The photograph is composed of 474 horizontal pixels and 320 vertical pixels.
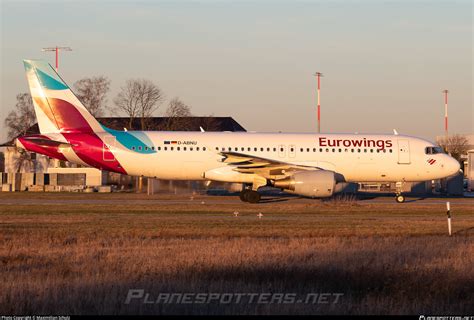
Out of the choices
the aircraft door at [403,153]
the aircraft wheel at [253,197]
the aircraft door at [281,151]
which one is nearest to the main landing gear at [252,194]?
the aircraft wheel at [253,197]

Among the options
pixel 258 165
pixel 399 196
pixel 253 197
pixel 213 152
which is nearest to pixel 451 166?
pixel 399 196

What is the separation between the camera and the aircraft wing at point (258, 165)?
3738 cm

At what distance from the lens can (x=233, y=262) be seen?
1511 cm

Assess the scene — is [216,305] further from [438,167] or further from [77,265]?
[438,167]

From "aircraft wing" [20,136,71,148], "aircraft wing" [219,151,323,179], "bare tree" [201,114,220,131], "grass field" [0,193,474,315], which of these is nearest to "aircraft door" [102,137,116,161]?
"aircraft wing" [20,136,71,148]

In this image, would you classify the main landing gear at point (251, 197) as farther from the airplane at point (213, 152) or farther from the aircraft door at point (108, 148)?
the aircraft door at point (108, 148)

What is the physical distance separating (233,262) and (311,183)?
2146cm

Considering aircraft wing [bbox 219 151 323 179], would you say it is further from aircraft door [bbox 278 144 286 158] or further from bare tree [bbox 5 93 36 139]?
bare tree [bbox 5 93 36 139]

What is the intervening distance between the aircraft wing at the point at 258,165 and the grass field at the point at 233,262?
922cm

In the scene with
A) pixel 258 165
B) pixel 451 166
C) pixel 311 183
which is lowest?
pixel 311 183

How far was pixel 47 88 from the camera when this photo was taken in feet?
125

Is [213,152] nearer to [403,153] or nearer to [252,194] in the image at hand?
[252,194]

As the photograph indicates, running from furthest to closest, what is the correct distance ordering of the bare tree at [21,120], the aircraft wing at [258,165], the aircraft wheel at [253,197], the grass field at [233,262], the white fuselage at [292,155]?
the bare tree at [21,120] → the white fuselage at [292,155] → the aircraft wheel at [253,197] → the aircraft wing at [258,165] → the grass field at [233,262]

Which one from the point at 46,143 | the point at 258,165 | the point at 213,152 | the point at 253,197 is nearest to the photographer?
the point at 46,143
